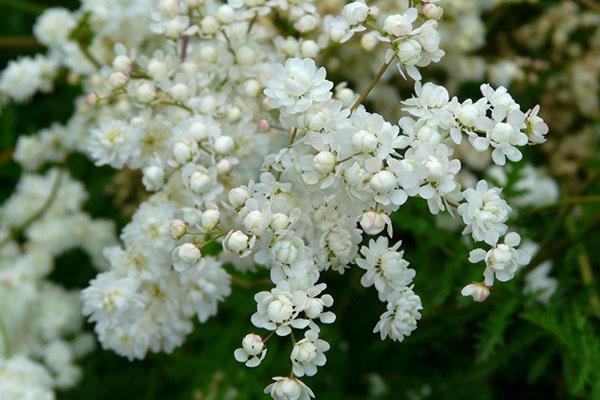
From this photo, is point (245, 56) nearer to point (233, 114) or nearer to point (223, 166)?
point (233, 114)

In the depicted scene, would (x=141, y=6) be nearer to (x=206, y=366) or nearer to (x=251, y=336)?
(x=206, y=366)

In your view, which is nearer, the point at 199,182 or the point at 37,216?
the point at 199,182

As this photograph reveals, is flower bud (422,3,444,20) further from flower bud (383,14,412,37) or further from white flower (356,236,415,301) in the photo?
white flower (356,236,415,301)

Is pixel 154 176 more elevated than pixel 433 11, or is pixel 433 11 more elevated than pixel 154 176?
pixel 433 11

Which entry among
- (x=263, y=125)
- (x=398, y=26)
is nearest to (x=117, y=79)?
(x=263, y=125)

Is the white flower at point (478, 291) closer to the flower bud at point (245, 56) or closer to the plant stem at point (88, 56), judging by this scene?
the flower bud at point (245, 56)
